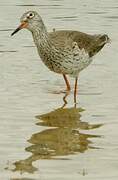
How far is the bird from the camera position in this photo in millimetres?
14625

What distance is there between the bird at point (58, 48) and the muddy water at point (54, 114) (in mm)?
512

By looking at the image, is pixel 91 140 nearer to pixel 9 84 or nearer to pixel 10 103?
pixel 10 103

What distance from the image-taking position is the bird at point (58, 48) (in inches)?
576

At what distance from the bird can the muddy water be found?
51cm

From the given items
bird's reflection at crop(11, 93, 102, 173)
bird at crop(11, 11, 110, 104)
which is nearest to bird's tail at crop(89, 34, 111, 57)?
bird at crop(11, 11, 110, 104)

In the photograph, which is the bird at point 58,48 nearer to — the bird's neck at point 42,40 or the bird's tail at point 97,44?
the bird's neck at point 42,40

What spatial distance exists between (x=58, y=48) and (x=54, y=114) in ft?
5.85

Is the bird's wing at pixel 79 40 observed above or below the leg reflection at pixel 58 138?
above

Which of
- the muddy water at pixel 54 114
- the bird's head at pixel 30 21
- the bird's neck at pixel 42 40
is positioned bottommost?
→ the muddy water at pixel 54 114

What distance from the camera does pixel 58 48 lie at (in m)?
14.7

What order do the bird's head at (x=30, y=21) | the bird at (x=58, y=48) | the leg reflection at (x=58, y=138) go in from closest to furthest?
the leg reflection at (x=58, y=138) → the bird at (x=58, y=48) → the bird's head at (x=30, y=21)

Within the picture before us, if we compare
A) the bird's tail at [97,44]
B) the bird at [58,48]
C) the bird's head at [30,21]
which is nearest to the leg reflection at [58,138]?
the bird at [58,48]

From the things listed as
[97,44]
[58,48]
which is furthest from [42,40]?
[97,44]

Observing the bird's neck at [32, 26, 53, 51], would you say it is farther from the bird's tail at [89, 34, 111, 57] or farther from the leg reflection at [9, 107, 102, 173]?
the leg reflection at [9, 107, 102, 173]
